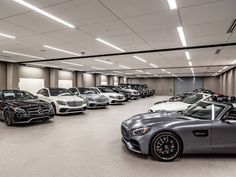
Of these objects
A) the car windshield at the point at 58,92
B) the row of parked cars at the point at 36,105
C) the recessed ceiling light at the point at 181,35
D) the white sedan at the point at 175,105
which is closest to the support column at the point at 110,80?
the row of parked cars at the point at 36,105

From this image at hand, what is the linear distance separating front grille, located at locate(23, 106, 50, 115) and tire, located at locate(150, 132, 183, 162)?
4.33 metres

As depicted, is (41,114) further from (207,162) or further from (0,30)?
(207,162)

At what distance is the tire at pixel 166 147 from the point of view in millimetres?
3253

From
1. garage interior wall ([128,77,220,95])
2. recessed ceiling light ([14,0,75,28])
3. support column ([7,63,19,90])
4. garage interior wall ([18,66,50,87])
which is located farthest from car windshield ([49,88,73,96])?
garage interior wall ([128,77,220,95])

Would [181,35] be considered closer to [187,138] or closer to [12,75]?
[187,138]

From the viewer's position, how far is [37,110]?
6.11 m

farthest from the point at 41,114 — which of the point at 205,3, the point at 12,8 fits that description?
the point at 205,3

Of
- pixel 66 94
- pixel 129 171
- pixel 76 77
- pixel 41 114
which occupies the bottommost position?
pixel 129 171

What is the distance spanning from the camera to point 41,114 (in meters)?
6.15

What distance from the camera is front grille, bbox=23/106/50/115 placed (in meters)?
5.92

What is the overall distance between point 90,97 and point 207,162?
7.91 m

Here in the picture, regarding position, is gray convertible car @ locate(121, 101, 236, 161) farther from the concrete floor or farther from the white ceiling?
the white ceiling

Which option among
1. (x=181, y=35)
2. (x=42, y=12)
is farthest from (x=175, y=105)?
(x=42, y=12)

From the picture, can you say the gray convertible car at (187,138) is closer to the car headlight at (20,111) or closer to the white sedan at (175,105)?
the white sedan at (175,105)
